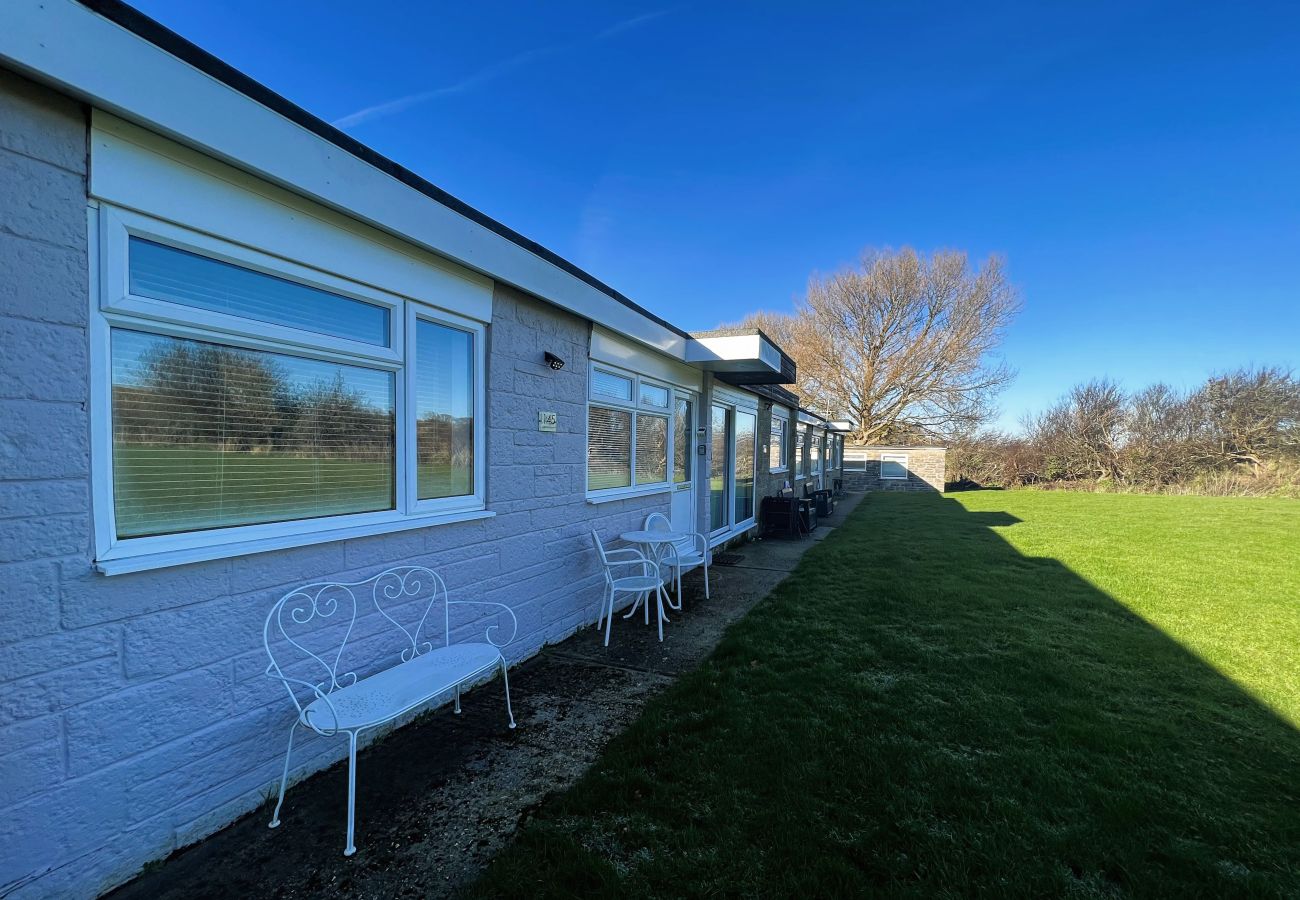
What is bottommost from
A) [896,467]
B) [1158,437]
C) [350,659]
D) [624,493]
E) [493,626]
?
[493,626]

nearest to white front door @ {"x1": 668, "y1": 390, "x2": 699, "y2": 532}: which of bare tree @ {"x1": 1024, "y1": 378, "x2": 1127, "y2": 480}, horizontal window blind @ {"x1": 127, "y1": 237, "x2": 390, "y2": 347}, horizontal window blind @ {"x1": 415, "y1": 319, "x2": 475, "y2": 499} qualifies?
horizontal window blind @ {"x1": 415, "y1": 319, "x2": 475, "y2": 499}

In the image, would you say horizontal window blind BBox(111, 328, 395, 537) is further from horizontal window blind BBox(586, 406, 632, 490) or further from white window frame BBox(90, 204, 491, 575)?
horizontal window blind BBox(586, 406, 632, 490)

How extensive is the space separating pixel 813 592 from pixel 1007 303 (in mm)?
24528

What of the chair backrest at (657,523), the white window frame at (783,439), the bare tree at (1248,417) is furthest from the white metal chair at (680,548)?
the bare tree at (1248,417)

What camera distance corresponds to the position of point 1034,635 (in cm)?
445

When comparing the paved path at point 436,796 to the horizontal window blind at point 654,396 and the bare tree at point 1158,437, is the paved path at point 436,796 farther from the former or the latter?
the bare tree at point 1158,437

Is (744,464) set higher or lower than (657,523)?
higher

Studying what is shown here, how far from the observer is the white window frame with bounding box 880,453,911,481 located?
872 inches

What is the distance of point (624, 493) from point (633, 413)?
907 millimetres

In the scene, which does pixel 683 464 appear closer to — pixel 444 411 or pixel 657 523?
pixel 657 523

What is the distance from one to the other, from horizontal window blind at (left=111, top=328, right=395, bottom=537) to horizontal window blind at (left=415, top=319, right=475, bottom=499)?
258 mm

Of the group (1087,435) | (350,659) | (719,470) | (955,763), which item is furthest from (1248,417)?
(350,659)

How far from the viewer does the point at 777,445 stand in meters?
11.6

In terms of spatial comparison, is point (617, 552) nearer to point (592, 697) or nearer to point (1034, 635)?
point (592, 697)
